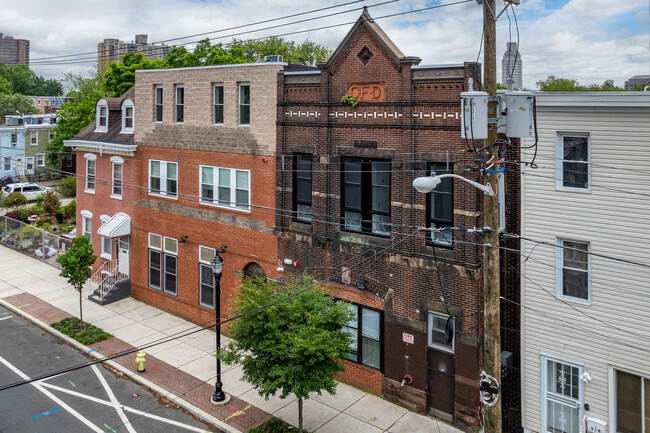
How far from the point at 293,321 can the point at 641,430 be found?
876 centimetres

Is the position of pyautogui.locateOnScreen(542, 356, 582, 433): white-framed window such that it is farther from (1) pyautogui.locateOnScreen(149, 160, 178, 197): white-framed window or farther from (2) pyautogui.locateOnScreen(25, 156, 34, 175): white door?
(2) pyautogui.locateOnScreen(25, 156, 34, 175): white door

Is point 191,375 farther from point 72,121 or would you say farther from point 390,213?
point 72,121

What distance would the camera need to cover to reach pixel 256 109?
20938 millimetres

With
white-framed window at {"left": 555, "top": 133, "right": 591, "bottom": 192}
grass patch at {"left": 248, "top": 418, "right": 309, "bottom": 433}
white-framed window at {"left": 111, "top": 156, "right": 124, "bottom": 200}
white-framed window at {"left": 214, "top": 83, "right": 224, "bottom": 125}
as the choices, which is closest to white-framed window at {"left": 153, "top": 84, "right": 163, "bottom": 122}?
white-framed window at {"left": 111, "top": 156, "right": 124, "bottom": 200}

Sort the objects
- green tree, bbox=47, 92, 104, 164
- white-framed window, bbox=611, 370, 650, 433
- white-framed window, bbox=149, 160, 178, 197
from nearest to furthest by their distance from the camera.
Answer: white-framed window, bbox=611, 370, 650, 433
white-framed window, bbox=149, 160, 178, 197
green tree, bbox=47, 92, 104, 164

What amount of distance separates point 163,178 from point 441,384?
15.2m

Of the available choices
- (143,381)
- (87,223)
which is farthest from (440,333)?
(87,223)

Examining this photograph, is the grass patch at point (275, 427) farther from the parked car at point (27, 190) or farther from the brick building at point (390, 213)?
Result: the parked car at point (27, 190)

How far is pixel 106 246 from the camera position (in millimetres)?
28703

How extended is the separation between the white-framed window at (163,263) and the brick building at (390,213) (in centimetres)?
729

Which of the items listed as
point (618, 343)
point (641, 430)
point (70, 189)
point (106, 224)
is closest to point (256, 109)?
point (106, 224)

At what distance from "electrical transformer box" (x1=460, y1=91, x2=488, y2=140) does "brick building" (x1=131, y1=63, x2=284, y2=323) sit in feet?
34.3

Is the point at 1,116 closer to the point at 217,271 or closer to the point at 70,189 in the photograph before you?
the point at 70,189

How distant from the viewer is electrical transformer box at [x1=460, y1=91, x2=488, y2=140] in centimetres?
1003
